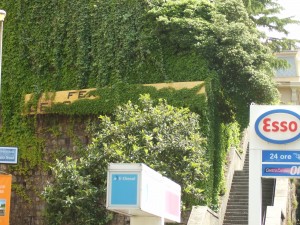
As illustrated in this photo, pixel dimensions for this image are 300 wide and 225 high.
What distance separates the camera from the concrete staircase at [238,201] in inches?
1080

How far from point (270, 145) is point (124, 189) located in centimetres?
807

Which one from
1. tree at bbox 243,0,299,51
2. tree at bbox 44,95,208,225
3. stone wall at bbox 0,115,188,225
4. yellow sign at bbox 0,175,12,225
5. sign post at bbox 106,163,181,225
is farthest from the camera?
tree at bbox 243,0,299,51

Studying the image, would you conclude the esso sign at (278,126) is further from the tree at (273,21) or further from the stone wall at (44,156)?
the tree at (273,21)

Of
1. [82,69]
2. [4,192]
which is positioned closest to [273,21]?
[82,69]

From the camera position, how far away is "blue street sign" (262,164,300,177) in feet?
67.8

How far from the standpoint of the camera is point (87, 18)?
1200 inches

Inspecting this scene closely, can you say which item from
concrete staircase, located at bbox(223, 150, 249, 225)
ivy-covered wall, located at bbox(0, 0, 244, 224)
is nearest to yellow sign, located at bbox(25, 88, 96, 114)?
ivy-covered wall, located at bbox(0, 0, 244, 224)

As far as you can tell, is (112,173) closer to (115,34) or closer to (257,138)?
(257,138)

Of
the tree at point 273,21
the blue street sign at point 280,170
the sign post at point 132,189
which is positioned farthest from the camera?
the tree at point 273,21

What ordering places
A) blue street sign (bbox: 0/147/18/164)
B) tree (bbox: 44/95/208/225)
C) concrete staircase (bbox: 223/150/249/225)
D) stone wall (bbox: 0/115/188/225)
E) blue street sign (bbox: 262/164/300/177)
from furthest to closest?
stone wall (bbox: 0/115/188/225) < concrete staircase (bbox: 223/150/249/225) < tree (bbox: 44/95/208/225) < blue street sign (bbox: 262/164/300/177) < blue street sign (bbox: 0/147/18/164)

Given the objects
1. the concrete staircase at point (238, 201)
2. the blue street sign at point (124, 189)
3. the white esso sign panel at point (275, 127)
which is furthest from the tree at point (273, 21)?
the blue street sign at point (124, 189)

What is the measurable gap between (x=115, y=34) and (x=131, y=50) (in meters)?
0.96

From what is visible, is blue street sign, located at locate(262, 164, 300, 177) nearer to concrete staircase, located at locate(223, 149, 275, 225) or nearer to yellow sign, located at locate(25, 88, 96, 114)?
concrete staircase, located at locate(223, 149, 275, 225)

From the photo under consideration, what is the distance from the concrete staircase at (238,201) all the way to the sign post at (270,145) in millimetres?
5848
